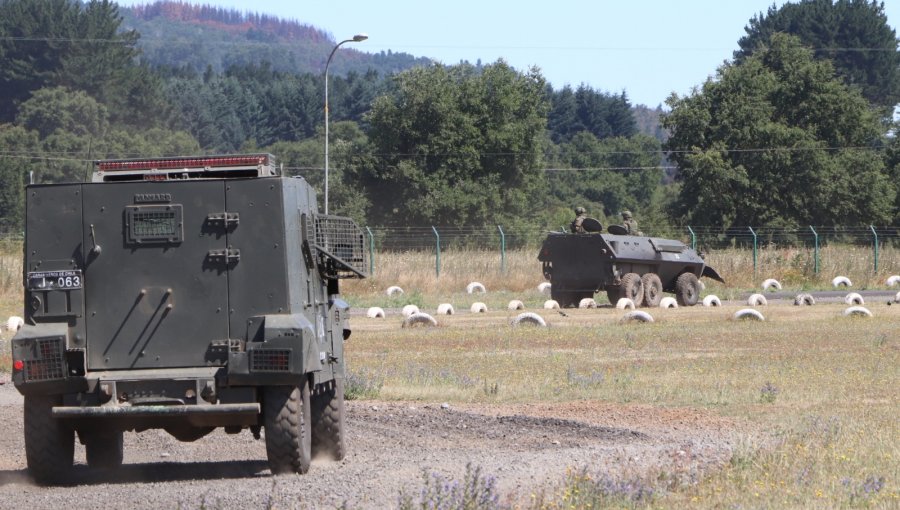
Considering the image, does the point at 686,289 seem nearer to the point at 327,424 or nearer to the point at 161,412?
the point at 327,424

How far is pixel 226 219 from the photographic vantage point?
10727 millimetres

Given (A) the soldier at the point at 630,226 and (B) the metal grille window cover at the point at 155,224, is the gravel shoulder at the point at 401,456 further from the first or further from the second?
(A) the soldier at the point at 630,226

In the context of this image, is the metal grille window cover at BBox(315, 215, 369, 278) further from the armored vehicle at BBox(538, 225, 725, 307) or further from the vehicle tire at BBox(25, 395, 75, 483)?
the armored vehicle at BBox(538, 225, 725, 307)

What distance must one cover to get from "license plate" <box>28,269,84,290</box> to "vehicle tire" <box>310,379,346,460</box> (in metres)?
2.34

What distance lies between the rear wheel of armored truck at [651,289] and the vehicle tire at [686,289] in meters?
1.53

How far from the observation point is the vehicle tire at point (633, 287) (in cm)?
3447

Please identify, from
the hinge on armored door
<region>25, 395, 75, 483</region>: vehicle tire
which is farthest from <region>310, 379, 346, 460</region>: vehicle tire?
<region>25, 395, 75, 483</region>: vehicle tire

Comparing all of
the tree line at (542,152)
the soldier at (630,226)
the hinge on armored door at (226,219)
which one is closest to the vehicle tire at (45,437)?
the hinge on armored door at (226,219)

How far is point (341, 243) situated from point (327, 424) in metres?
1.58

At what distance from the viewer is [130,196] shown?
10766 mm

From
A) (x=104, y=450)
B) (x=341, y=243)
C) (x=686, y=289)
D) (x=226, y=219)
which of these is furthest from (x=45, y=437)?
(x=686, y=289)

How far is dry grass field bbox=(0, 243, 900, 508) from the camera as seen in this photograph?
9.65m

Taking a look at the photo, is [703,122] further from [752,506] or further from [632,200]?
[752,506]

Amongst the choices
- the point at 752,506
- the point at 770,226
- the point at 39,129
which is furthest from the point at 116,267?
the point at 39,129
